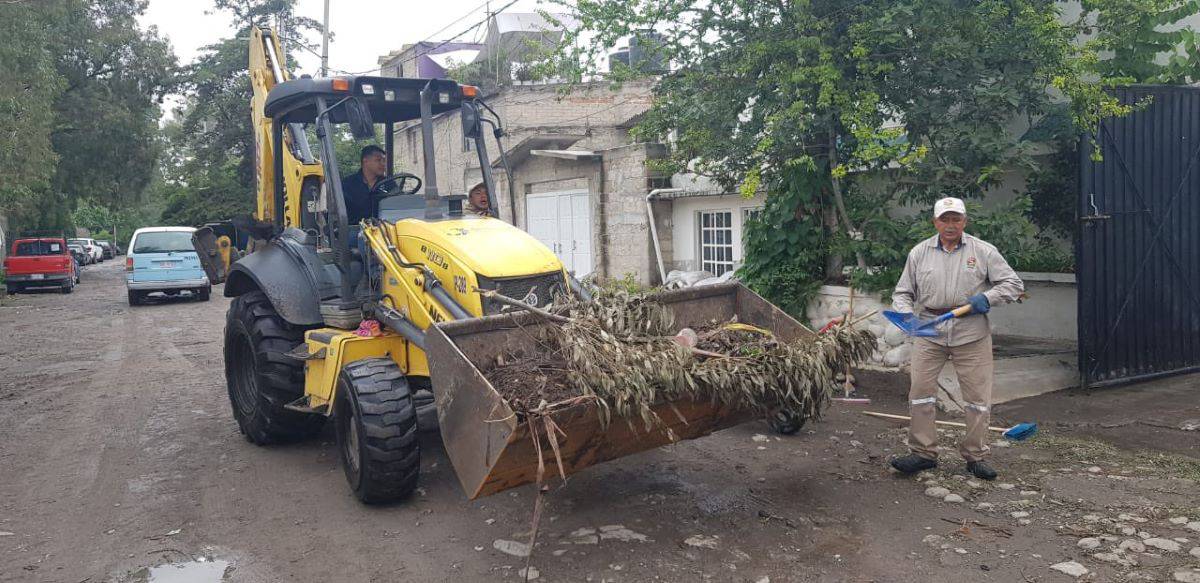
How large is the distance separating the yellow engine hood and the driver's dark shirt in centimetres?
72

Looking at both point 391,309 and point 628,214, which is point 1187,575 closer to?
point 391,309

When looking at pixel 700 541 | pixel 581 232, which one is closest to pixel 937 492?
pixel 700 541

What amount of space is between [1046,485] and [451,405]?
3.66 metres

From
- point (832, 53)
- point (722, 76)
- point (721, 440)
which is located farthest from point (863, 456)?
point (722, 76)

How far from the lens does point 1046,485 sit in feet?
17.4

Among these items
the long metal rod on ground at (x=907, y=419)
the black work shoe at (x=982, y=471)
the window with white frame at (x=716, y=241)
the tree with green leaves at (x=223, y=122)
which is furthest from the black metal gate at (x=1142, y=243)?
the tree with green leaves at (x=223, y=122)

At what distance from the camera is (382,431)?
4.99 metres

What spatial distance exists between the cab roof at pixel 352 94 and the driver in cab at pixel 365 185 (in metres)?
0.41

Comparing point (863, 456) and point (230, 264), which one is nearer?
point (863, 456)

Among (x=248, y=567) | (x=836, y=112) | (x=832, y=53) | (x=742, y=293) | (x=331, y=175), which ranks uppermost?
(x=832, y=53)

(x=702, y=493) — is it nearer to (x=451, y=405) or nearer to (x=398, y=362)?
(x=451, y=405)

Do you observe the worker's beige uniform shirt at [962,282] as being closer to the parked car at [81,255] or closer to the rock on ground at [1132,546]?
the rock on ground at [1132,546]

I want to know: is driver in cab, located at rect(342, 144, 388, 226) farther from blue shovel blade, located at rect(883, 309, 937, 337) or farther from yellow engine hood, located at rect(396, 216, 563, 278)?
blue shovel blade, located at rect(883, 309, 937, 337)

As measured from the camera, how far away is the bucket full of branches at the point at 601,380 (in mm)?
4125
